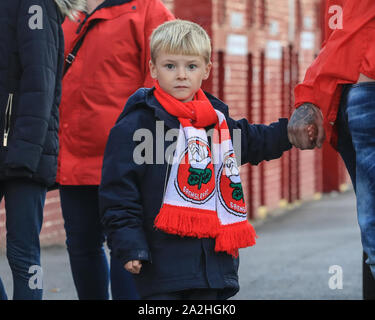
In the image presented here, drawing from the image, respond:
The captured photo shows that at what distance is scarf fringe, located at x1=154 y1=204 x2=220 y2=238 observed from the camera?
11.2 ft

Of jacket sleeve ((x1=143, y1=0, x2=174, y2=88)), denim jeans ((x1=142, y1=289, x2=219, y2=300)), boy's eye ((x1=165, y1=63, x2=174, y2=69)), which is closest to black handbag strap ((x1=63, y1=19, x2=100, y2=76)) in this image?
jacket sleeve ((x1=143, y1=0, x2=174, y2=88))

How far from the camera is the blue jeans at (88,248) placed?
179 inches

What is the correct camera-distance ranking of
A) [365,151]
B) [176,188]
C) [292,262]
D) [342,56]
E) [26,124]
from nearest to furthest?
[365,151]
[342,56]
[176,188]
[26,124]
[292,262]

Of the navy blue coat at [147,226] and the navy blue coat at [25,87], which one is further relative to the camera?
the navy blue coat at [25,87]

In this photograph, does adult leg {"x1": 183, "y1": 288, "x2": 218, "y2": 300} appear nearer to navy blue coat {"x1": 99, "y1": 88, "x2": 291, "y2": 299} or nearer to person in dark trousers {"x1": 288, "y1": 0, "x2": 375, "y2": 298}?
navy blue coat {"x1": 99, "y1": 88, "x2": 291, "y2": 299}

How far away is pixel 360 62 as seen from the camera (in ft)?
11.0

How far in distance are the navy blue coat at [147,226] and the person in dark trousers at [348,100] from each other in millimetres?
529

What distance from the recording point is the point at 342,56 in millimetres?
3381

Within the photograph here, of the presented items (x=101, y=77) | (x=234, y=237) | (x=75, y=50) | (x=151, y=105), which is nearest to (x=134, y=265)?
(x=234, y=237)

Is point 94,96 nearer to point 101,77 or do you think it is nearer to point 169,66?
point 101,77

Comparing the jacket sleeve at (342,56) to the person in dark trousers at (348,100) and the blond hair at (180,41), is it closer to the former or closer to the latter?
the person in dark trousers at (348,100)

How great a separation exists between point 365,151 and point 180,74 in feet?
2.61

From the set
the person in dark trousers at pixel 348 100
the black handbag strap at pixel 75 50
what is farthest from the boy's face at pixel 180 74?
the black handbag strap at pixel 75 50
